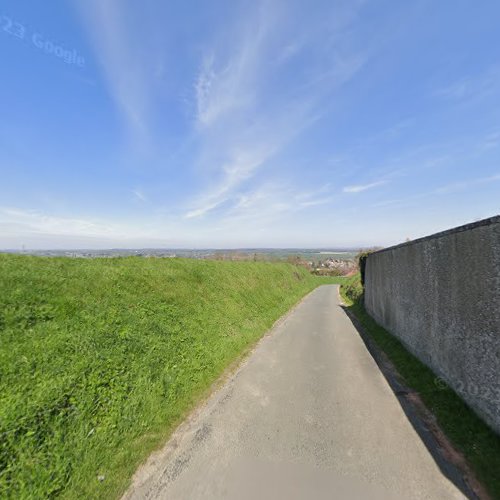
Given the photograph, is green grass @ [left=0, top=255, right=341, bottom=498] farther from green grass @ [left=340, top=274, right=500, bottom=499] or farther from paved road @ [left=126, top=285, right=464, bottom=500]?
green grass @ [left=340, top=274, right=500, bottom=499]

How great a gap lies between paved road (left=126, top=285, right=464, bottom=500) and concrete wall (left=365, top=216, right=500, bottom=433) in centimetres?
141

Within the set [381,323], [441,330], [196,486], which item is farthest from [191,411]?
[381,323]

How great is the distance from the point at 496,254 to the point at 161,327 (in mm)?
7734

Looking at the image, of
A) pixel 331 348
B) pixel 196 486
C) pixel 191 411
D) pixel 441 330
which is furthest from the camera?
pixel 331 348

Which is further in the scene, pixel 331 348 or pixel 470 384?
pixel 331 348

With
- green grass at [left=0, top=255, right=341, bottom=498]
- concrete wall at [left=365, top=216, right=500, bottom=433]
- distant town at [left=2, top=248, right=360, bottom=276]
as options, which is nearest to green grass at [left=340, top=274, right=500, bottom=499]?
concrete wall at [left=365, top=216, right=500, bottom=433]

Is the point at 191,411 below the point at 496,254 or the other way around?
below

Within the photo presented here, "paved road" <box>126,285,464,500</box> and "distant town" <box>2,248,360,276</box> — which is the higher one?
"distant town" <box>2,248,360,276</box>

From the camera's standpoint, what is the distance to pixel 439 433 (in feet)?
15.3

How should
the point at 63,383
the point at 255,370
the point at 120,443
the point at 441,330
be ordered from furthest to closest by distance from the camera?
1. the point at 255,370
2. the point at 441,330
3. the point at 63,383
4. the point at 120,443

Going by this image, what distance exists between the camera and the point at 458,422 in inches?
192

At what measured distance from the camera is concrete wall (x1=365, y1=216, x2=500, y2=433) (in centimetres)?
457

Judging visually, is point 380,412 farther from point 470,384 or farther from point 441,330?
point 441,330

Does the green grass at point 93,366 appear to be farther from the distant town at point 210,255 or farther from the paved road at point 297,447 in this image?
the distant town at point 210,255
